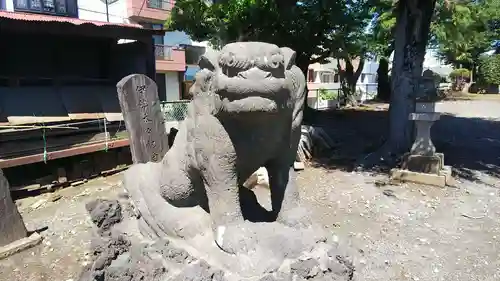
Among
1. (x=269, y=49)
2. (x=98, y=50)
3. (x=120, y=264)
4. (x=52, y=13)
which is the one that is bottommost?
(x=120, y=264)

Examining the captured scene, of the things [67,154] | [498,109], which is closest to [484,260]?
[67,154]

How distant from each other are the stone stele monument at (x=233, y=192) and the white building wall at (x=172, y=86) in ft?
50.7

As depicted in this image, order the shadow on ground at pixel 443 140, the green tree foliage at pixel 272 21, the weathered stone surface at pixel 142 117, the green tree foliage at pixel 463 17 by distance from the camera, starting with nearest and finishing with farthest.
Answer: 1. the weathered stone surface at pixel 142 117
2. the shadow on ground at pixel 443 140
3. the green tree foliage at pixel 272 21
4. the green tree foliage at pixel 463 17

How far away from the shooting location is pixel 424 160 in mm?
6426

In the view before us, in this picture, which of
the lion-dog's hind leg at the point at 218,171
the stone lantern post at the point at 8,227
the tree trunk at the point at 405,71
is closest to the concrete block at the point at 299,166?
the tree trunk at the point at 405,71

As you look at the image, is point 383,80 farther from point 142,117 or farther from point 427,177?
point 142,117

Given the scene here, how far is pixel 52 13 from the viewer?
37.8 ft

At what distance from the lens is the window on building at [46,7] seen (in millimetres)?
11432

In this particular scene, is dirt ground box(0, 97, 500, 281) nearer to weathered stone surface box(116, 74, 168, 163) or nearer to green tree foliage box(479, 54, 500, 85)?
weathered stone surface box(116, 74, 168, 163)

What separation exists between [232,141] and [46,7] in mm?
11876

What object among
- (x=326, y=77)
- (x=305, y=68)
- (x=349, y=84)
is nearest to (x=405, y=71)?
(x=305, y=68)

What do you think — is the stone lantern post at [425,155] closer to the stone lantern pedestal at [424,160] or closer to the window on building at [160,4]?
the stone lantern pedestal at [424,160]

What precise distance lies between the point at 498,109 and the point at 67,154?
57.4 ft

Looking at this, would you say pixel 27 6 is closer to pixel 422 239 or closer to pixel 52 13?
pixel 52 13
